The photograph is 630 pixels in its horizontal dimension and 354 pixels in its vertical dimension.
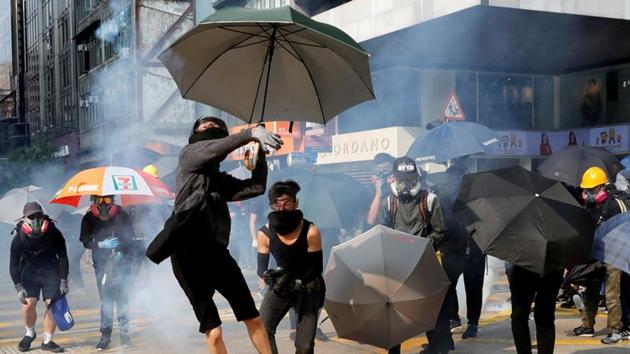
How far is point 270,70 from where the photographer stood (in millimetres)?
4527

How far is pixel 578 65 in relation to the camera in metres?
21.7

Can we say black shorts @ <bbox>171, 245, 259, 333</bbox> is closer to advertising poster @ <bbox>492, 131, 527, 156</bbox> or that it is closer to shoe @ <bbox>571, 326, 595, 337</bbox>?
shoe @ <bbox>571, 326, 595, 337</bbox>

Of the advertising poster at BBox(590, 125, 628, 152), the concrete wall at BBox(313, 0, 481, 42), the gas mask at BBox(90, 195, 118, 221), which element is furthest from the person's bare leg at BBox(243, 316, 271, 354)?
the advertising poster at BBox(590, 125, 628, 152)

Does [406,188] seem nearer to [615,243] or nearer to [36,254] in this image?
[615,243]

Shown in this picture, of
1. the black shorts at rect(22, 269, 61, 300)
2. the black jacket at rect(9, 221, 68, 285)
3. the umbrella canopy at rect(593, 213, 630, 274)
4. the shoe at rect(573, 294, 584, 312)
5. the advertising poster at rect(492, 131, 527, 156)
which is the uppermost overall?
the advertising poster at rect(492, 131, 527, 156)

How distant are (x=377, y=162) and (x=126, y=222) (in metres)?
2.41

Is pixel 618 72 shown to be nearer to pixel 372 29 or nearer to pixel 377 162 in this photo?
pixel 372 29

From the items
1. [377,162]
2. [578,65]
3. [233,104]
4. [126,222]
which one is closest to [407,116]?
[578,65]

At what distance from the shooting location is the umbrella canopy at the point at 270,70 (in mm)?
4258

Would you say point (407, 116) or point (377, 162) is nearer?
point (377, 162)

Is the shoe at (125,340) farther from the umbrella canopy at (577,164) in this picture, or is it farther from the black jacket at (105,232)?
the umbrella canopy at (577,164)

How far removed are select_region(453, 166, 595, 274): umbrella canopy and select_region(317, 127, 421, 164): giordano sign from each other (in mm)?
13910

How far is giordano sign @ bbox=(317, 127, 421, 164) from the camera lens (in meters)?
19.0

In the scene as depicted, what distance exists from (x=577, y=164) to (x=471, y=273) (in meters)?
3.21
